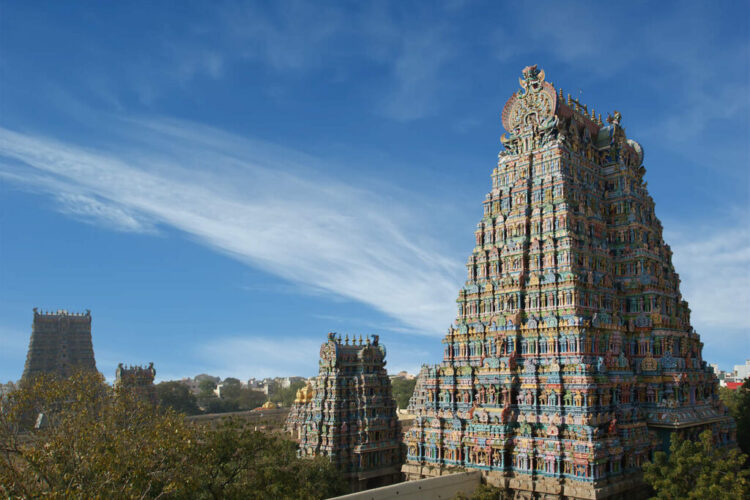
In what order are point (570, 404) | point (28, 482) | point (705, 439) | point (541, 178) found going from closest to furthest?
point (28, 482) → point (705, 439) → point (570, 404) → point (541, 178)

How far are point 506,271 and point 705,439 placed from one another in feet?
49.9

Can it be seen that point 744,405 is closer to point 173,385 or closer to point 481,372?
point 481,372

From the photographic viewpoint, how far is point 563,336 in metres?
36.2

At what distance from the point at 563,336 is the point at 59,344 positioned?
7587 centimetres

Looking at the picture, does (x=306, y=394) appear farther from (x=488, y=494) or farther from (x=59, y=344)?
(x=59, y=344)

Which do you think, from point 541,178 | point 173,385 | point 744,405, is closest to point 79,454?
point 541,178

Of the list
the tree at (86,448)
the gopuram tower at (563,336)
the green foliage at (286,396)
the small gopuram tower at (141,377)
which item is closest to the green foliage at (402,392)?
the green foliage at (286,396)

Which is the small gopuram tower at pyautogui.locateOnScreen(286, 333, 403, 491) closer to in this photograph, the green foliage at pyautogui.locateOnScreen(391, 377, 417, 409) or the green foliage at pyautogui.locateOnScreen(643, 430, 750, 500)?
the green foliage at pyautogui.locateOnScreen(643, 430, 750, 500)

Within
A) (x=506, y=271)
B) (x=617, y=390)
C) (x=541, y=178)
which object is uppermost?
(x=541, y=178)

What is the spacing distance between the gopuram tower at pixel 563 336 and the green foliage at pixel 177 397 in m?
64.0

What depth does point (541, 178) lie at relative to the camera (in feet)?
137

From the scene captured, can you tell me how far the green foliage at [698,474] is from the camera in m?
28.0

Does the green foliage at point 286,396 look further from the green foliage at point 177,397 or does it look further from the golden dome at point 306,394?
the golden dome at point 306,394

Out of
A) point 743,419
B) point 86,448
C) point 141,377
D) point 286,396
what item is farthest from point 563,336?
point 286,396
